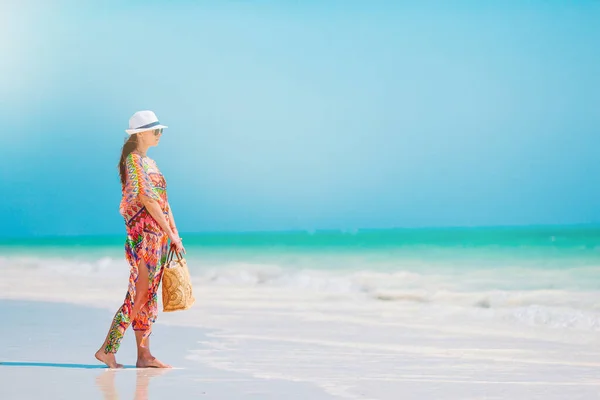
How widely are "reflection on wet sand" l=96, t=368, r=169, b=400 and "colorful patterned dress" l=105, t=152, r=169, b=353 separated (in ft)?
0.58

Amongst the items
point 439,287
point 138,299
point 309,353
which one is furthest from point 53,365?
point 439,287

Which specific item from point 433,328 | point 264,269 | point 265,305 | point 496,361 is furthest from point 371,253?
point 496,361

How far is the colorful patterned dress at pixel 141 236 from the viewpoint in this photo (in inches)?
178

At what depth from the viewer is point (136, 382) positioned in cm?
421

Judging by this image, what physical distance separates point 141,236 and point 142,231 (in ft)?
0.09

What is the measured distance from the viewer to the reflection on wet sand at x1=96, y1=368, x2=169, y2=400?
153 inches

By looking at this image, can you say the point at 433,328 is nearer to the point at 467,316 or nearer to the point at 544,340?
the point at 544,340

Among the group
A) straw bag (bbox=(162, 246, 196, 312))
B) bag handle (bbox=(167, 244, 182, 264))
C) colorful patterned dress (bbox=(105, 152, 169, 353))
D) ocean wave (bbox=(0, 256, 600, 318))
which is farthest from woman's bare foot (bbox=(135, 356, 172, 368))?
ocean wave (bbox=(0, 256, 600, 318))

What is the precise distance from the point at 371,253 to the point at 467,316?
21.7m

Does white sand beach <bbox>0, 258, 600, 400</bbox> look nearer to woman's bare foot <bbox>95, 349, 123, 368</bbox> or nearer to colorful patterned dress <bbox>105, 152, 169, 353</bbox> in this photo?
woman's bare foot <bbox>95, 349, 123, 368</bbox>

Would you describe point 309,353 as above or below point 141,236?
below

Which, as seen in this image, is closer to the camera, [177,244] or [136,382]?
[136,382]

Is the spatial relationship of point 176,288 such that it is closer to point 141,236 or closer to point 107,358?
point 141,236

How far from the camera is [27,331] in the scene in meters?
6.35
